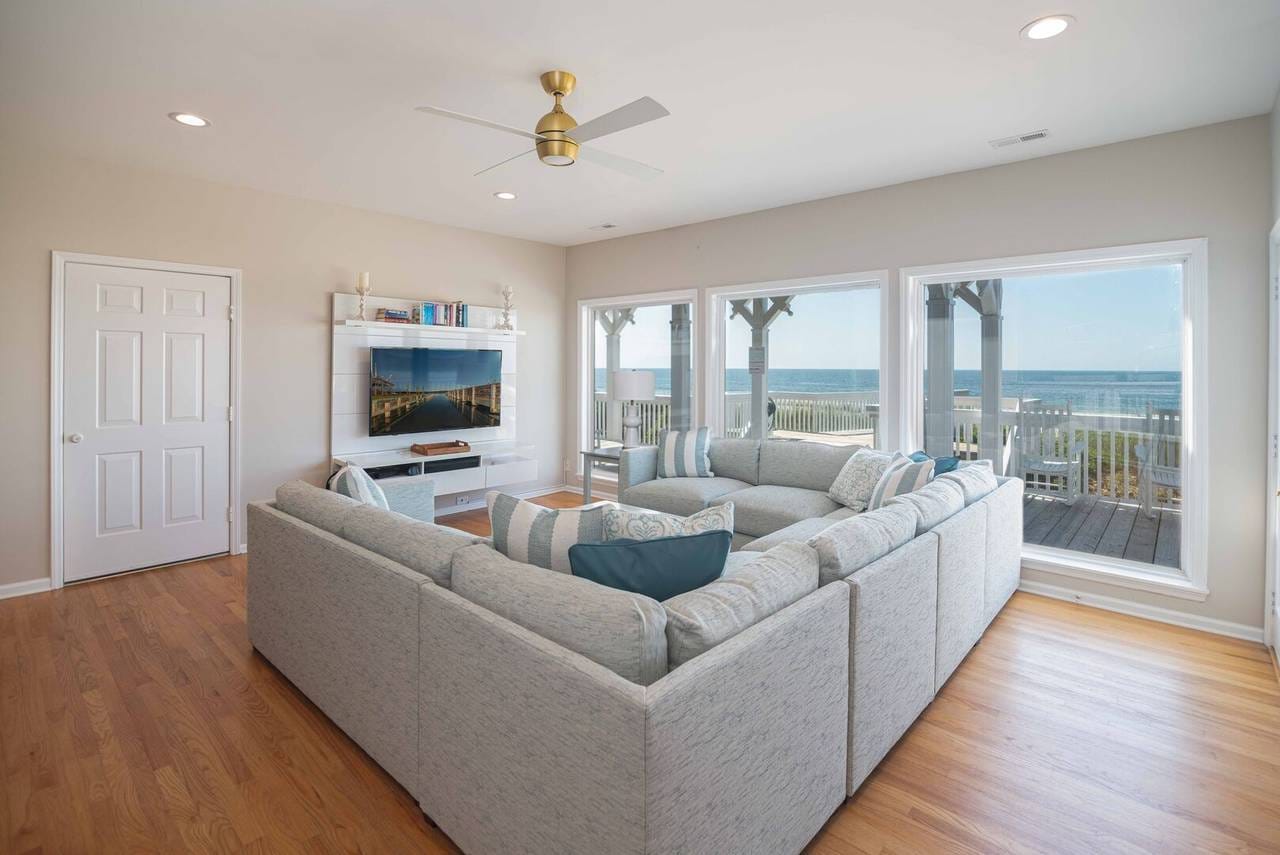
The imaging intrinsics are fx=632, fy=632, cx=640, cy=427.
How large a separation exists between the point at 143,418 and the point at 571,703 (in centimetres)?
419

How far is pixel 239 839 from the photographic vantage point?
1.79m

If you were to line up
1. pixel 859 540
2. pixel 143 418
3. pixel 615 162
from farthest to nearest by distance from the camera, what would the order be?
1. pixel 143 418
2. pixel 615 162
3. pixel 859 540

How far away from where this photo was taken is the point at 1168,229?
337 cm

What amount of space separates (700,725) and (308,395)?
4517mm

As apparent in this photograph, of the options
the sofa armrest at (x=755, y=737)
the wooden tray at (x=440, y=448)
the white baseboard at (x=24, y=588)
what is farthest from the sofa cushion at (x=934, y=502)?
the white baseboard at (x=24, y=588)

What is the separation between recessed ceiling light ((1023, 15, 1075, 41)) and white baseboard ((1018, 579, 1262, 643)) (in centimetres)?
295

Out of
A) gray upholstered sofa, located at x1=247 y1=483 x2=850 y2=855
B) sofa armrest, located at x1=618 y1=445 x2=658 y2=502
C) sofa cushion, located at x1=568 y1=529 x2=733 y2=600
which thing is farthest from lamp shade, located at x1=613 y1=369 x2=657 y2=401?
sofa cushion, located at x1=568 y1=529 x2=733 y2=600

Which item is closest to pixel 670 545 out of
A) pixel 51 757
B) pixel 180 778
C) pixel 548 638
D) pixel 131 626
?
pixel 548 638

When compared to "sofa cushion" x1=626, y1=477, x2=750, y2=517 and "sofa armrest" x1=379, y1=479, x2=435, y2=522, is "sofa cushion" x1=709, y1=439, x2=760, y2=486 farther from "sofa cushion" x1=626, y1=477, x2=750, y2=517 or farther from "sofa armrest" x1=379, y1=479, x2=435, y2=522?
"sofa armrest" x1=379, y1=479, x2=435, y2=522

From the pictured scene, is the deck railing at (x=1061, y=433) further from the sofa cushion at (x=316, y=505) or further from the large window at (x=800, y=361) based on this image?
the sofa cushion at (x=316, y=505)

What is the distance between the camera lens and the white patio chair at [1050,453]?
3893mm

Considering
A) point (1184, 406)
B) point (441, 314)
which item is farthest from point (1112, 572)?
point (441, 314)

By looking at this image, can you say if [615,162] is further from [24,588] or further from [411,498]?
[24,588]

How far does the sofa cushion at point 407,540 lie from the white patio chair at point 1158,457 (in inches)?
149
